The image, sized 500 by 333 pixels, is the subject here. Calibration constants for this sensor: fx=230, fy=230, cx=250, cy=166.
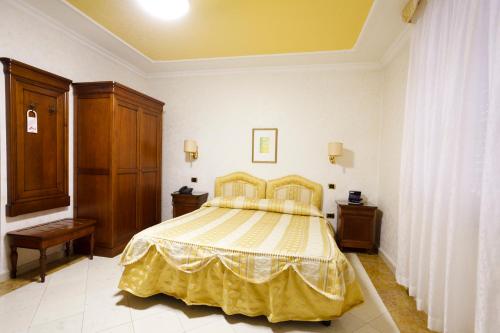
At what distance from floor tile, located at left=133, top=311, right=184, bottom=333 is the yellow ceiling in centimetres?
290

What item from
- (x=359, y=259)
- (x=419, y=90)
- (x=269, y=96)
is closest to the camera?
(x=419, y=90)

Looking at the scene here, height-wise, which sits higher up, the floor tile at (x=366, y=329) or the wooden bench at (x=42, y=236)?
the wooden bench at (x=42, y=236)

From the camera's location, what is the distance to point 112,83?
288cm

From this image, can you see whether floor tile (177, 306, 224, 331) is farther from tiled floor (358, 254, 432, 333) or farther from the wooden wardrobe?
the wooden wardrobe

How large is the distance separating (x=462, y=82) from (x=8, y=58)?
3853mm

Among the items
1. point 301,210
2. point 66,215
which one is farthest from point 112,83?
point 301,210

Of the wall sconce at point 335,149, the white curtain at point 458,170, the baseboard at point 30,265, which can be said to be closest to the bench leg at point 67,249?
the baseboard at point 30,265

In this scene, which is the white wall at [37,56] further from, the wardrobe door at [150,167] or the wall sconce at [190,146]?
the wall sconce at [190,146]

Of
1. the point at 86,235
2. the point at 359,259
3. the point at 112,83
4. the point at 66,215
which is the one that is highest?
the point at 112,83

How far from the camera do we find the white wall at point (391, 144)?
2.86m

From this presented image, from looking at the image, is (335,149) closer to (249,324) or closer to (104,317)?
(249,324)

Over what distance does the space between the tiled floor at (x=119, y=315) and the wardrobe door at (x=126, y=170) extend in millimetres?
935

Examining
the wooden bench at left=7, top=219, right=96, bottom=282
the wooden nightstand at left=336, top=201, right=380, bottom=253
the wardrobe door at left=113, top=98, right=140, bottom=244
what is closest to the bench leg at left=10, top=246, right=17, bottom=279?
the wooden bench at left=7, top=219, right=96, bottom=282

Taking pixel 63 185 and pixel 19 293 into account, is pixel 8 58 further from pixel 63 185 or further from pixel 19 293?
pixel 19 293
